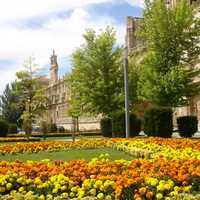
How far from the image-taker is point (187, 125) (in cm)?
2467

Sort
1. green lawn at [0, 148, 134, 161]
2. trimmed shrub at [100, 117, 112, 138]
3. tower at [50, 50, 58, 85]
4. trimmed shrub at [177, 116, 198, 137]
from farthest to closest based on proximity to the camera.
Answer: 1. tower at [50, 50, 58, 85]
2. trimmed shrub at [100, 117, 112, 138]
3. trimmed shrub at [177, 116, 198, 137]
4. green lawn at [0, 148, 134, 161]

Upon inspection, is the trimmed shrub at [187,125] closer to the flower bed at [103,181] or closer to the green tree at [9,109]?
the flower bed at [103,181]

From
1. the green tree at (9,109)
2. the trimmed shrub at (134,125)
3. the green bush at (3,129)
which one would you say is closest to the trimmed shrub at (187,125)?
the trimmed shrub at (134,125)

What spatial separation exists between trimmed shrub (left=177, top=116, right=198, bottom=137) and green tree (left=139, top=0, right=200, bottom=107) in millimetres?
2113

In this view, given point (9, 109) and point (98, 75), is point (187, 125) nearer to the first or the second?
point (98, 75)

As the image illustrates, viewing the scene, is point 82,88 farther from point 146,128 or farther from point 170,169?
point 170,169

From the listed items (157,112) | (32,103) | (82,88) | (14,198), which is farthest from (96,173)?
(32,103)

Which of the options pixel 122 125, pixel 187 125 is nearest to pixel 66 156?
pixel 187 125

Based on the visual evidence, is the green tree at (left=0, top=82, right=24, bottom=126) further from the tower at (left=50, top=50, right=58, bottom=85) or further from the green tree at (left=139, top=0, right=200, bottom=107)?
the green tree at (left=139, top=0, right=200, bottom=107)

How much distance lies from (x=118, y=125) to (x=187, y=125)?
3.69 metres

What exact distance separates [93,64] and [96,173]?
25.9m

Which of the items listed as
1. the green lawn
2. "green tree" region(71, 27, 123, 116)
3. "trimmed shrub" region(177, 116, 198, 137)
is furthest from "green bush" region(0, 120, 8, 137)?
the green lawn

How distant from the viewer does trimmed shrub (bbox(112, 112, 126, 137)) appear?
25938 mm

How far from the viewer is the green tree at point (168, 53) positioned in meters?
26.6
